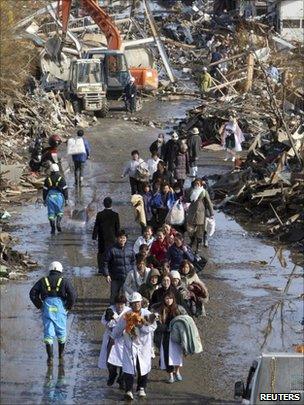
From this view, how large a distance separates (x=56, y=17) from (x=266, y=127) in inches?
585

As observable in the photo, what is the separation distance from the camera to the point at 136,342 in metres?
14.3

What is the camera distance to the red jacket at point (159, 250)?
59.6 ft

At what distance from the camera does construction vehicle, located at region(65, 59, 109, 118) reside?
4184 centimetres

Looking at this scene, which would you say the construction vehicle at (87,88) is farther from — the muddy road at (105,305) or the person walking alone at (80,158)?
the person walking alone at (80,158)

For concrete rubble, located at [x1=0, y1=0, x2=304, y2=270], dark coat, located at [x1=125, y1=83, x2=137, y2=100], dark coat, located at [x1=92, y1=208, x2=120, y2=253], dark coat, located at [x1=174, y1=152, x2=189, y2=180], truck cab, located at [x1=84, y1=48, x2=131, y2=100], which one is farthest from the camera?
truck cab, located at [x1=84, y1=48, x2=131, y2=100]

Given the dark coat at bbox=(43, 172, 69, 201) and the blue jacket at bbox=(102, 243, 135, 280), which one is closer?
the blue jacket at bbox=(102, 243, 135, 280)

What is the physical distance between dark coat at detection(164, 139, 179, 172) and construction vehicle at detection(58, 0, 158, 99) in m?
17.6

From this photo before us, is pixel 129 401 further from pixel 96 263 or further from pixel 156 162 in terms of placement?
pixel 156 162

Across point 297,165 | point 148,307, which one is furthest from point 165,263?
point 297,165

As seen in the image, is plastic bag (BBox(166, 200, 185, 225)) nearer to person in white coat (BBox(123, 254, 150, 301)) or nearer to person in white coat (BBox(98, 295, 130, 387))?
person in white coat (BBox(123, 254, 150, 301))

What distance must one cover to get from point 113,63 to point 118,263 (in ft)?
93.5

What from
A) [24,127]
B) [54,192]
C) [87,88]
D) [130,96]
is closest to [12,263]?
[54,192]

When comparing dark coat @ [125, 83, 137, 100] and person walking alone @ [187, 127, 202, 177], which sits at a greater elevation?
person walking alone @ [187, 127, 202, 177]

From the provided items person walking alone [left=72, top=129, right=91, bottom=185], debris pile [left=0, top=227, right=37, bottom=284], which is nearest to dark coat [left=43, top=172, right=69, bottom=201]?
debris pile [left=0, top=227, right=37, bottom=284]
